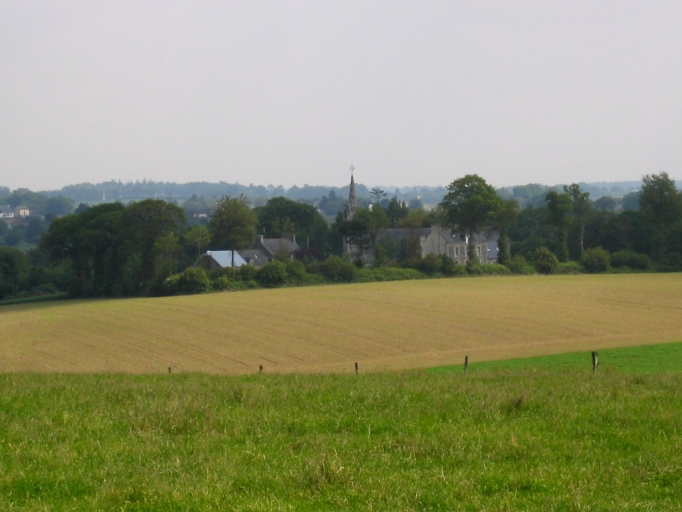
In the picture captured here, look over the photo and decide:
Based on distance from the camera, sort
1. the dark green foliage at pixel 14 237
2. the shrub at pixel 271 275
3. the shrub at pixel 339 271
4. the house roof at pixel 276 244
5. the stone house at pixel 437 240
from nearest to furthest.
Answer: the shrub at pixel 271 275 < the shrub at pixel 339 271 < the house roof at pixel 276 244 < the stone house at pixel 437 240 < the dark green foliage at pixel 14 237

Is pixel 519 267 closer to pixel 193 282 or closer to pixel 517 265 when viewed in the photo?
pixel 517 265

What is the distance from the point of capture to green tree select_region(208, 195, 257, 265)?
74.7 m

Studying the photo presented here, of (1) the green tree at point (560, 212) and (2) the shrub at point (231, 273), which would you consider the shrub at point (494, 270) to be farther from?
(2) the shrub at point (231, 273)

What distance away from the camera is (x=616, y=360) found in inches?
1065

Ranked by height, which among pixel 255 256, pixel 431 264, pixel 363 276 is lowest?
pixel 363 276

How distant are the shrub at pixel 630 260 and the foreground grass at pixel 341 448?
76.0m

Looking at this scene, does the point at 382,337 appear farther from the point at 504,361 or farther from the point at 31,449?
the point at 31,449

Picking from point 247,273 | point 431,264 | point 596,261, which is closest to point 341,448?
point 247,273

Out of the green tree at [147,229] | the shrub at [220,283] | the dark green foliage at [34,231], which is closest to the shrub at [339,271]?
the shrub at [220,283]

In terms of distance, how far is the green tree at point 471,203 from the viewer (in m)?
81.2

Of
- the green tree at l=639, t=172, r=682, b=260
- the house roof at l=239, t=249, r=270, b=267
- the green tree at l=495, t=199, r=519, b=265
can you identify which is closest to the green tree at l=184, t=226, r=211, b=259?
the house roof at l=239, t=249, r=270, b=267

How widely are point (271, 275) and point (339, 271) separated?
7.76 meters

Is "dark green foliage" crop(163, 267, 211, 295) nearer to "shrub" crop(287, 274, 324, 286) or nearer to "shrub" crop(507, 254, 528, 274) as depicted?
"shrub" crop(287, 274, 324, 286)

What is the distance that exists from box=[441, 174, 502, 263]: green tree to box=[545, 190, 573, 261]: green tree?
7217mm
